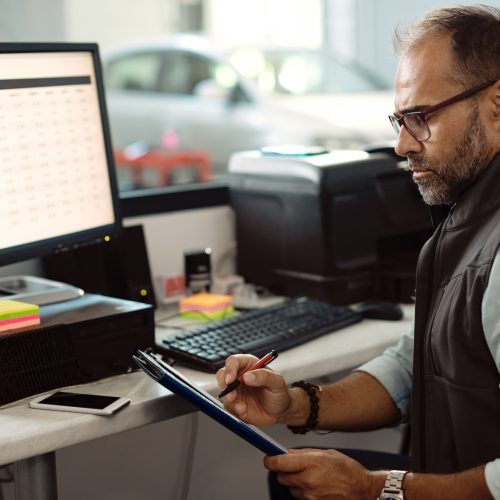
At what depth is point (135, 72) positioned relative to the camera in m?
6.38

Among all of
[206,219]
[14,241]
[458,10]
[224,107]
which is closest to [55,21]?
[224,107]

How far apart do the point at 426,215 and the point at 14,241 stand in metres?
1.07

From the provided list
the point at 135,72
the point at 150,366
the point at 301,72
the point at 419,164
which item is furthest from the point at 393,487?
the point at 135,72

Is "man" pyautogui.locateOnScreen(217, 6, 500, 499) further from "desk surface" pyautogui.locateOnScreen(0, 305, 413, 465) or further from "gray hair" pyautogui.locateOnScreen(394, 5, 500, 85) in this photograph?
"desk surface" pyautogui.locateOnScreen(0, 305, 413, 465)

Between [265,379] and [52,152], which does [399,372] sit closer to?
[265,379]

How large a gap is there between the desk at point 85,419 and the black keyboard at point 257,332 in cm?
3

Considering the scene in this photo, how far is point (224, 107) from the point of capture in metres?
5.84

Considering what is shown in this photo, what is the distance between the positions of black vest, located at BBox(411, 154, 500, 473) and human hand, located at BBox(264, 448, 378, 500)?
0.14 metres

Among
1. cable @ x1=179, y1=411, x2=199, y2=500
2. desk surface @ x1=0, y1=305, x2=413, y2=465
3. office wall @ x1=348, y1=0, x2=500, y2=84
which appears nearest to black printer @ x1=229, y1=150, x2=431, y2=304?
desk surface @ x1=0, y1=305, x2=413, y2=465

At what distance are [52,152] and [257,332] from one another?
514mm

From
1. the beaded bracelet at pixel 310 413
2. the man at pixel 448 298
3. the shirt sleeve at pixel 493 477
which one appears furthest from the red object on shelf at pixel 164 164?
the shirt sleeve at pixel 493 477

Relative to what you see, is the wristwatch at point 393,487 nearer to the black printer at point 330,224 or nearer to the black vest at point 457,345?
the black vest at point 457,345

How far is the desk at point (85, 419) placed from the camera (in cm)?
146

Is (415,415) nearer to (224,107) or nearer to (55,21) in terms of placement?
(55,21)
